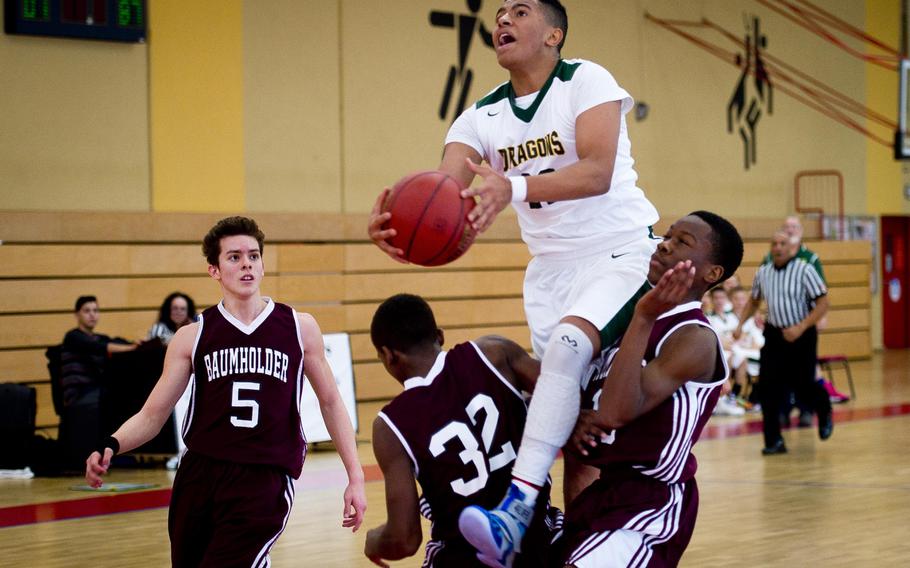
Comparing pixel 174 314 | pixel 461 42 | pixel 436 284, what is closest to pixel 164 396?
pixel 174 314

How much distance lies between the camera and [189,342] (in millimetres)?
4227

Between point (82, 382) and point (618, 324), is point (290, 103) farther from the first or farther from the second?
point (618, 324)

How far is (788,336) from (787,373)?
32cm

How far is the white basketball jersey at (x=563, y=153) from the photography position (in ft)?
12.8

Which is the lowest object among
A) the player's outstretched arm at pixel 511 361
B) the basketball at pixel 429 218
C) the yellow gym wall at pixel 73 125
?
the player's outstretched arm at pixel 511 361

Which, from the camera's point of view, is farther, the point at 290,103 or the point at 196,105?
the point at 290,103

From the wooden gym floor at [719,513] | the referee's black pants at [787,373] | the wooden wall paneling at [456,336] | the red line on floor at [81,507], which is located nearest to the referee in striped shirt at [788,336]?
the referee's black pants at [787,373]

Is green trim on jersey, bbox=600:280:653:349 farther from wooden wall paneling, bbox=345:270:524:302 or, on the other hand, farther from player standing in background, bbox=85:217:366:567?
wooden wall paneling, bbox=345:270:524:302

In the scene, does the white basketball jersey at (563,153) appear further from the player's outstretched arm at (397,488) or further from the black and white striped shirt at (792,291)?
the black and white striped shirt at (792,291)

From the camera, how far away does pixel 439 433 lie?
3344mm

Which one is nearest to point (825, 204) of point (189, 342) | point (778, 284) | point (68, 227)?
point (778, 284)

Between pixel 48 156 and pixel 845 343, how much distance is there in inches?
493

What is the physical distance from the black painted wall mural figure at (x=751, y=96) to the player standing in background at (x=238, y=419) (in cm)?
1500

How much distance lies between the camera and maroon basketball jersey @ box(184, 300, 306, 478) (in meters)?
4.14
